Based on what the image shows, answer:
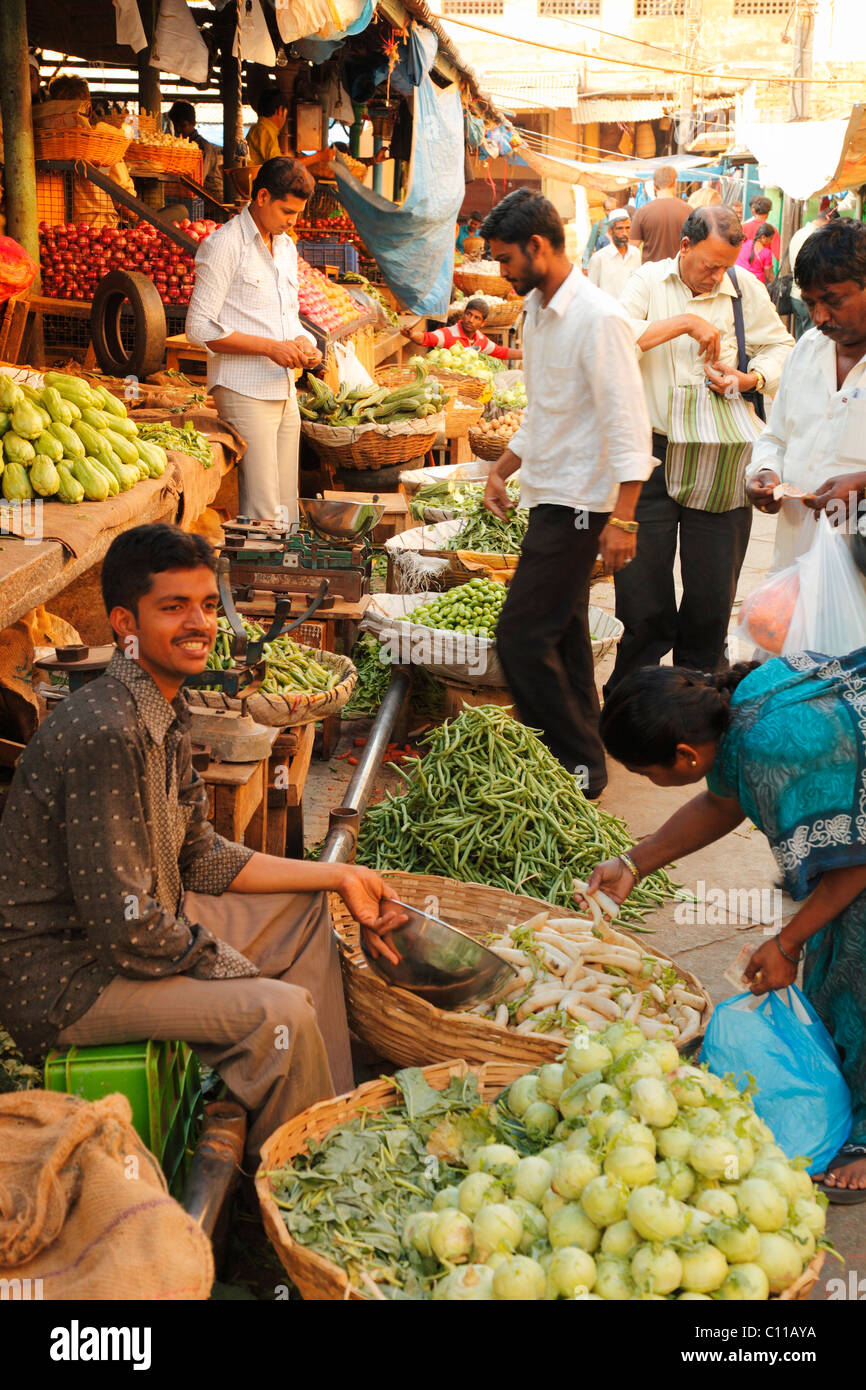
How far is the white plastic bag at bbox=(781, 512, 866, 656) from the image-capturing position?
380 cm

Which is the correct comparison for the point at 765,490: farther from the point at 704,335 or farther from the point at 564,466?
the point at 704,335

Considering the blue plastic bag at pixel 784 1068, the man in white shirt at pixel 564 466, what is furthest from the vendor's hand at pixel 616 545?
the blue plastic bag at pixel 784 1068

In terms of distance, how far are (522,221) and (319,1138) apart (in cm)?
323

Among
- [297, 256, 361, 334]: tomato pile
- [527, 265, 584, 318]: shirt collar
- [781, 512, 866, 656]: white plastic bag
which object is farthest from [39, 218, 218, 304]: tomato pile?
[781, 512, 866, 656]: white plastic bag


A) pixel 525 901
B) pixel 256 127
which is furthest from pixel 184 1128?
pixel 256 127

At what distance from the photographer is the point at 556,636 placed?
4938mm

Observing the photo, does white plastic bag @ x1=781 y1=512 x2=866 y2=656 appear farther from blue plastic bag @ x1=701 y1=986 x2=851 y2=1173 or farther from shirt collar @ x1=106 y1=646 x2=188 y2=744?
shirt collar @ x1=106 y1=646 x2=188 y2=744

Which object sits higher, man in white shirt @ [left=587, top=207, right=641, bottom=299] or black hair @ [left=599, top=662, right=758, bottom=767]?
man in white shirt @ [left=587, top=207, right=641, bottom=299]

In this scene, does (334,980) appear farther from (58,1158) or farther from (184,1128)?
Answer: (58,1158)

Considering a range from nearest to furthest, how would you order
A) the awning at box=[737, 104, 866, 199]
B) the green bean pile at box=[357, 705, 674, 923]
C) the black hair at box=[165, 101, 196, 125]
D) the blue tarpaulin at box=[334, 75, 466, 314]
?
the green bean pile at box=[357, 705, 674, 923]
the blue tarpaulin at box=[334, 75, 466, 314]
the black hair at box=[165, 101, 196, 125]
the awning at box=[737, 104, 866, 199]

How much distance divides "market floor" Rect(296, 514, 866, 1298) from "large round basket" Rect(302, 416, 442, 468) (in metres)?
2.40

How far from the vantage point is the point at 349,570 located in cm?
552

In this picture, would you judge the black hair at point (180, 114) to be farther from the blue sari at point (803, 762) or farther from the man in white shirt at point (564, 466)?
the blue sari at point (803, 762)

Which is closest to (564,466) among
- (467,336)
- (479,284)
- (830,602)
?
(830,602)
